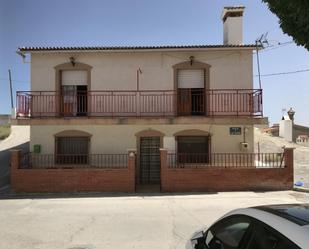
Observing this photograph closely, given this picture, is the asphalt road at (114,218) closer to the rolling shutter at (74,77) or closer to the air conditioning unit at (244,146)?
the air conditioning unit at (244,146)

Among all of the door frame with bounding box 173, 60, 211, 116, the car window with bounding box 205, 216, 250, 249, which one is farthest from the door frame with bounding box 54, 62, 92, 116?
the car window with bounding box 205, 216, 250, 249

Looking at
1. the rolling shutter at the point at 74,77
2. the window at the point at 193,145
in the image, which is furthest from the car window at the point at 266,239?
the rolling shutter at the point at 74,77

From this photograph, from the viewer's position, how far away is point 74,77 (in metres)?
17.6

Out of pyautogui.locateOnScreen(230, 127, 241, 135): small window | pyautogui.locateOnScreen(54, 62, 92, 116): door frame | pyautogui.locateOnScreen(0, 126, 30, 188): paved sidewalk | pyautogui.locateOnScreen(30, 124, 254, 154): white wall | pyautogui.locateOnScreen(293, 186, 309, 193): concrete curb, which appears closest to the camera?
pyautogui.locateOnScreen(293, 186, 309, 193): concrete curb

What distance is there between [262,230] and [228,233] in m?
0.64

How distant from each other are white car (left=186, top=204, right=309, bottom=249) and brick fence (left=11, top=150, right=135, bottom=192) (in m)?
11.1

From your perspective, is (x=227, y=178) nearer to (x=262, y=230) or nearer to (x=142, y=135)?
(x=142, y=135)

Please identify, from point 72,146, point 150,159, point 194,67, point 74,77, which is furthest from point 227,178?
point 74,77

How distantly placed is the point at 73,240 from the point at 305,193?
9.96m

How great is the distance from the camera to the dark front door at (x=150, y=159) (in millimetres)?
17062

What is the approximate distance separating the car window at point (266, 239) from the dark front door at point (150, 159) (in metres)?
14.1

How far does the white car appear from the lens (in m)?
2.62

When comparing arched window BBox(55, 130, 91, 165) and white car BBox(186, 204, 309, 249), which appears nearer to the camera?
white car BBox(186, 204, 309, 249)

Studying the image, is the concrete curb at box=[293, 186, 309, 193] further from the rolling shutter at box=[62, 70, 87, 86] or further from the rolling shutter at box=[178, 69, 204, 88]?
the rolling shutter at box=[62, 70, 87, 86]
